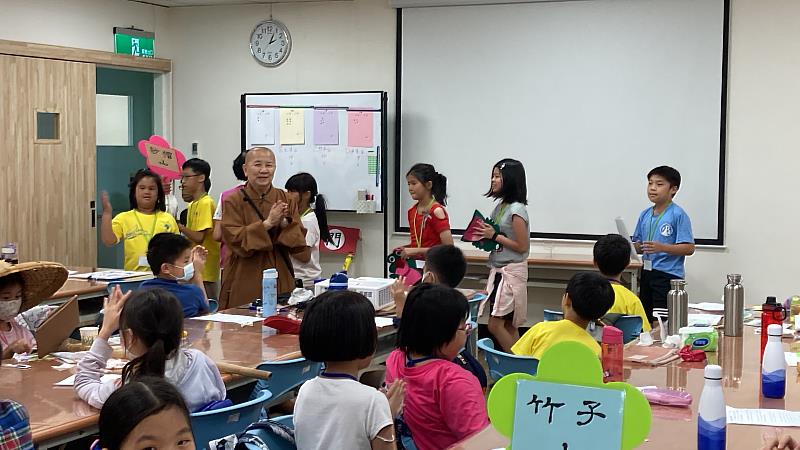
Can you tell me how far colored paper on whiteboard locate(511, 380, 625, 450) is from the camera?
71.1 inches

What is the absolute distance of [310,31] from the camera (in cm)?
818

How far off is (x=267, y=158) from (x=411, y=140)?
2.58 meters

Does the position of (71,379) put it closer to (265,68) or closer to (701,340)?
(701,340)

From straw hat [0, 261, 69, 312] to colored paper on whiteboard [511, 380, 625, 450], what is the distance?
2420 millimetres

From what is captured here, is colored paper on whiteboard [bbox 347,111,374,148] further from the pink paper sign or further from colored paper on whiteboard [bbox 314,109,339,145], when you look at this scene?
the pink paper sign

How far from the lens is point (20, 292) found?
3.74 meters

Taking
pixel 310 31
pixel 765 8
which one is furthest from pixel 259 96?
pixel 765 8

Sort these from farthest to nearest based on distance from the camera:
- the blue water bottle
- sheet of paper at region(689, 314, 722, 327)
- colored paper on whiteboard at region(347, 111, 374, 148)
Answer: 1. colored paper on whiteboard at region(347, 111, 374, 148)
2. the blue water bottle
3. sheet of paper at region(689, 314, 722, 327)

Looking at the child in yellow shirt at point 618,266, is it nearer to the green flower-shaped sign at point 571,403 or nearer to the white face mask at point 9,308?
the white face mask at point 9,308

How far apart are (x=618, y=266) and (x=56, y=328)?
8.29 feet

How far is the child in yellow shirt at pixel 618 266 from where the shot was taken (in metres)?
4.50

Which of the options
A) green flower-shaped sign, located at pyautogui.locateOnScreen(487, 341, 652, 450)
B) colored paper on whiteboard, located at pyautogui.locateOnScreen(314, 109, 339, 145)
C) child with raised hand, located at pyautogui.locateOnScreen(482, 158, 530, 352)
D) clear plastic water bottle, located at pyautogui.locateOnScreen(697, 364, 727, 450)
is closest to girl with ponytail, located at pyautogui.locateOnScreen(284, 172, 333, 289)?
child with raised hand, located at pyautogui.locateOnScreen(482, 158, 530, 352)

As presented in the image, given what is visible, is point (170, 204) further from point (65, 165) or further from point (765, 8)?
point (765, 8)

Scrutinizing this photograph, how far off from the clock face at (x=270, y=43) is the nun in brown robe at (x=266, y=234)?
3.04 metres
